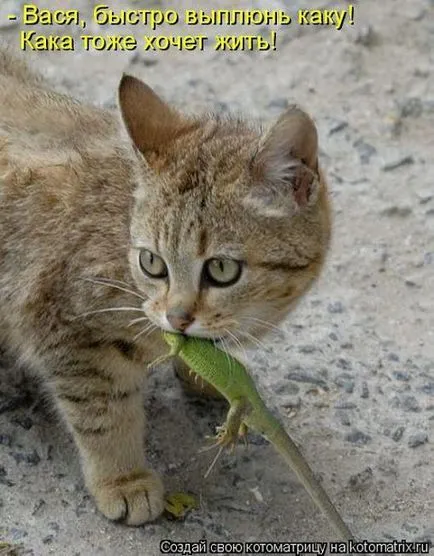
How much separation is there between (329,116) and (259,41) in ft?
2.41

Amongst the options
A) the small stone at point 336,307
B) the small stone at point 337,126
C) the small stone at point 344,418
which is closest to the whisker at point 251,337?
the small stone at point 344,418

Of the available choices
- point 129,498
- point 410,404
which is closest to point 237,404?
point 129,498

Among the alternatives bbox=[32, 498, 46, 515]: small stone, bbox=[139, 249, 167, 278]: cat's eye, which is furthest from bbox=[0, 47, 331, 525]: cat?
bbox=[32, 498, 46, 515]: small stone

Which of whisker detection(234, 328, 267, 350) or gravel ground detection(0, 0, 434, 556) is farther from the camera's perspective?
gravel ground detection(0, 0, 434, 556)

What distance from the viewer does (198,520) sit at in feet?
11.3

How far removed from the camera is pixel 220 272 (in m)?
2.98

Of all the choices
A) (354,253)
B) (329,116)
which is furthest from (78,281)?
(329,116)

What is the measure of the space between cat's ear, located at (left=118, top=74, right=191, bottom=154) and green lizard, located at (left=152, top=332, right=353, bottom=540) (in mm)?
555

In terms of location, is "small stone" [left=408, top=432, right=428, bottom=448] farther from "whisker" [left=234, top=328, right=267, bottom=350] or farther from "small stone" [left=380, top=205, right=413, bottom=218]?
"small stone" [left=380, top=205, right=413, bottom=218]

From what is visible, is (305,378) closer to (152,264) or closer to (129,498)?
(129,498)

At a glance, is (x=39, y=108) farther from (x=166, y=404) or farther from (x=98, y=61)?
(x=98, y=61)

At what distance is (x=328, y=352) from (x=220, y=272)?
4.21ft

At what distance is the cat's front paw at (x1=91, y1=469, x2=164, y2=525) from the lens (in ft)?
11.3

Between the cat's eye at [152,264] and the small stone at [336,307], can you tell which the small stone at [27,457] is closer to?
the cat's eye at [152,264]
